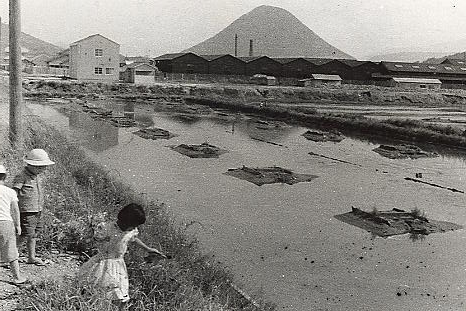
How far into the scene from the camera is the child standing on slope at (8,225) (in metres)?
3.04

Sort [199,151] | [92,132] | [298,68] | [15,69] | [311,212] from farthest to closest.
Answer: [298,68] → [92,132] → [199,151] → [311,212] → [15,69]

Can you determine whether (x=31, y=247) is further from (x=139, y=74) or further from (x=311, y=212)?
(x=139, y=74)

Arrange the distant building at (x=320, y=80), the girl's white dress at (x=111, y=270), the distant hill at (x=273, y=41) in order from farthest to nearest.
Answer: the distant hill at (x=273, y=41) < the distant building at (x=320, y=80) < the girl's white dress at (x=111, y=270)

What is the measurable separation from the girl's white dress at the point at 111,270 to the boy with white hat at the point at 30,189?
76cm

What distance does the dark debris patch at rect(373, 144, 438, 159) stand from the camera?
45.3 ft

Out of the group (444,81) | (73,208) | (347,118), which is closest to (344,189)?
(73,208)

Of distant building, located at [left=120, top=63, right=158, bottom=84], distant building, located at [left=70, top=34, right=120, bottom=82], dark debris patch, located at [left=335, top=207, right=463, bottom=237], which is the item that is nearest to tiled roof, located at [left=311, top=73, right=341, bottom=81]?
distant building, located at [left=120, top=63, right=158, bottom=84]

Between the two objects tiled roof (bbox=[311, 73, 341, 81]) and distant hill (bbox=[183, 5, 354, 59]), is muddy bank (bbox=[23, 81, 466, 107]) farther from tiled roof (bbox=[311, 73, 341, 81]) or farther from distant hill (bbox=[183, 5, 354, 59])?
distant hill (bbox=[183, 5, 354, 59])

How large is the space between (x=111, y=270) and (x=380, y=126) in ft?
55.2

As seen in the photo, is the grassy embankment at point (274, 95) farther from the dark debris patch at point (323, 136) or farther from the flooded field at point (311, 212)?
the flooded field at point (311, 212)

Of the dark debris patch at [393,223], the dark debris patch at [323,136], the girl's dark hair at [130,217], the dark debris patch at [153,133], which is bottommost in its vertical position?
the dark debris patch at [393,223]

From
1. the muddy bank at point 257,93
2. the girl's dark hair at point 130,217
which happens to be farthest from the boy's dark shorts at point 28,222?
the muddy bank at point 257,93

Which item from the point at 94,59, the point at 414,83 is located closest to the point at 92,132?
the point at 94,59

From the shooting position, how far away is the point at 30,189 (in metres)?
3.42
